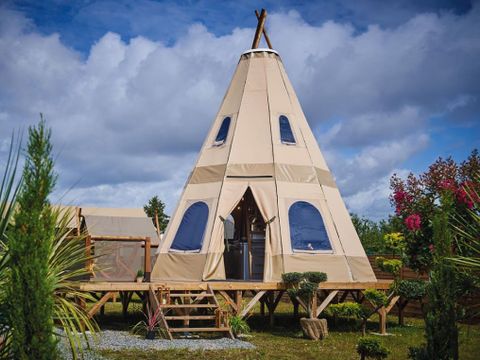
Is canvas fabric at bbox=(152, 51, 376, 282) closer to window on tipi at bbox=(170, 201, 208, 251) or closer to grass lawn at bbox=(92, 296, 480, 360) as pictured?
window on tipi at bbox=(170, 201, 208, 251)

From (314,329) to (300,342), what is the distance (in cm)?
52

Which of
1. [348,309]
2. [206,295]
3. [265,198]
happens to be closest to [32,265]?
[206,295]

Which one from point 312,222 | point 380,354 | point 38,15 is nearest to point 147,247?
point 312,222

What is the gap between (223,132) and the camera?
14.2 metres

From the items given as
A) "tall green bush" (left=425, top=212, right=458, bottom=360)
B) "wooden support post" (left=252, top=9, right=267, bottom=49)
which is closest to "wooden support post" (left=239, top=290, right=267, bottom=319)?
"tall green bush" (left=425, top=212, right=458, bottom=360)

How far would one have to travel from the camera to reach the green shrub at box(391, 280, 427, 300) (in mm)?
11547

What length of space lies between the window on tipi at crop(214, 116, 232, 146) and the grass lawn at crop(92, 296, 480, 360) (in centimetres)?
458

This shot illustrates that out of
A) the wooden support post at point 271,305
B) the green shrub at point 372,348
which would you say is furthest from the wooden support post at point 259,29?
the green shrub at point 372,348

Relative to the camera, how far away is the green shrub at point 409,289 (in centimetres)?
1155

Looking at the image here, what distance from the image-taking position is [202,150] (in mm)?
14406

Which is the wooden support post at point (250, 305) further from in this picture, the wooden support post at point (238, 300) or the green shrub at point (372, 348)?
the green shrub at point (372, 348)

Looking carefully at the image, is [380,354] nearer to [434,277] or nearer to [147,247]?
[434,277]

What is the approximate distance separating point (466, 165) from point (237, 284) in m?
6.18

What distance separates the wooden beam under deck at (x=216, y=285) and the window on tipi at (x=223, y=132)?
157 inches
